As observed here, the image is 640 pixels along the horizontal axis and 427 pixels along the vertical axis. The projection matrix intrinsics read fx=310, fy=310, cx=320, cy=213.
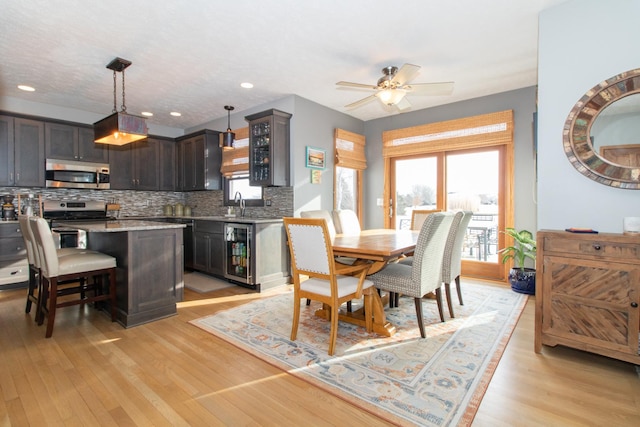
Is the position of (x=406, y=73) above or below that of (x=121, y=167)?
above

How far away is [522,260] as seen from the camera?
149 inches

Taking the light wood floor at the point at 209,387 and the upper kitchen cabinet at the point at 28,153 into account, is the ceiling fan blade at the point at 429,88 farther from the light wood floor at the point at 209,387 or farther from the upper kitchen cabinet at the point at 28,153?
the upper kitchen cabinet at the point at 28,153

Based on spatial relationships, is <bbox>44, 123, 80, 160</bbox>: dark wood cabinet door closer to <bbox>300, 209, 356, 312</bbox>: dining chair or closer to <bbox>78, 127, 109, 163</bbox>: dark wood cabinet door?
<bbox>78, 127, 109, 163</bbox>: dark wood cabinet door

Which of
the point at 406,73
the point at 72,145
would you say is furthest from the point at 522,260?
the point at 72,145

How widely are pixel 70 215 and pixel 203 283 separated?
8.25ft

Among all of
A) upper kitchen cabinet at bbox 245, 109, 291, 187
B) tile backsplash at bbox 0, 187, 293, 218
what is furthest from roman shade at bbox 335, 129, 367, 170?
tile backsplash at bbox 0, 187, 293, 218

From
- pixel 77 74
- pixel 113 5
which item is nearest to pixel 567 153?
pixel 113 5

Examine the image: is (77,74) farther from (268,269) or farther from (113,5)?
(268,269)

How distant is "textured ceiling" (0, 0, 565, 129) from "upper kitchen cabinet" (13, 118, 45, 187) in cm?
43

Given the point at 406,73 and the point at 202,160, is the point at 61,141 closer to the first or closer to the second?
the point at 202,160

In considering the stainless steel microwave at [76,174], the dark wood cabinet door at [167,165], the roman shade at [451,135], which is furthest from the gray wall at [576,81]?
the stainless steel microwave at [76,174]

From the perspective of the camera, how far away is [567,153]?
237cm

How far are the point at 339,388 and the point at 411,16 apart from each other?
2.84 metres

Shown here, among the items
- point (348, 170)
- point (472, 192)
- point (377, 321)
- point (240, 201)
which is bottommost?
point (377, 321)
